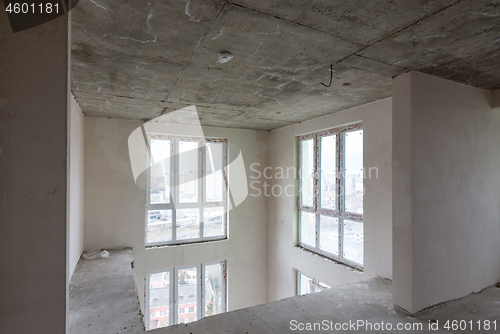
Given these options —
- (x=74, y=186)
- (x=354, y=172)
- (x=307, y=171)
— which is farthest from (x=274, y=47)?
(x=307, y=171)

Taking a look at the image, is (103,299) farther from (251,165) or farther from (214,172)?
(251,165)

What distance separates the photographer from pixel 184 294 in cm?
632

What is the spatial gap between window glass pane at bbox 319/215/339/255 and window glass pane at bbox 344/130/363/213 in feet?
1.54

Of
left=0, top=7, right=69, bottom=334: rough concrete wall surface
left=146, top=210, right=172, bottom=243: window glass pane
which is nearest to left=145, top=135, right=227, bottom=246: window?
left=146, top=210, right=172, bottom=243: window glass pane

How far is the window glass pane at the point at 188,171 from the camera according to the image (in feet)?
20.8

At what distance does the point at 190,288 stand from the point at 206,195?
2168mm

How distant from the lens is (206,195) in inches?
259

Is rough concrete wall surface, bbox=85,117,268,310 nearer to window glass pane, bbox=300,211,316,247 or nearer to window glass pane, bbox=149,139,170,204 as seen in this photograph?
window glass pane, bbox=149,139,170,204

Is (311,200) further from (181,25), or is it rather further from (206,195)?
(181,25)

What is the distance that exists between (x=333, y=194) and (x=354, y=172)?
0.67m

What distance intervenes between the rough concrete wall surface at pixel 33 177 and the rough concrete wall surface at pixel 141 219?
433 centimetres

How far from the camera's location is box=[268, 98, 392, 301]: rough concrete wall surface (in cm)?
407

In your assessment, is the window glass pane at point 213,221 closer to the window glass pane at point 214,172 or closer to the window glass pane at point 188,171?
the window glass pane at point 214,172

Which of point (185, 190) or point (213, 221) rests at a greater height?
point (185, 190)
